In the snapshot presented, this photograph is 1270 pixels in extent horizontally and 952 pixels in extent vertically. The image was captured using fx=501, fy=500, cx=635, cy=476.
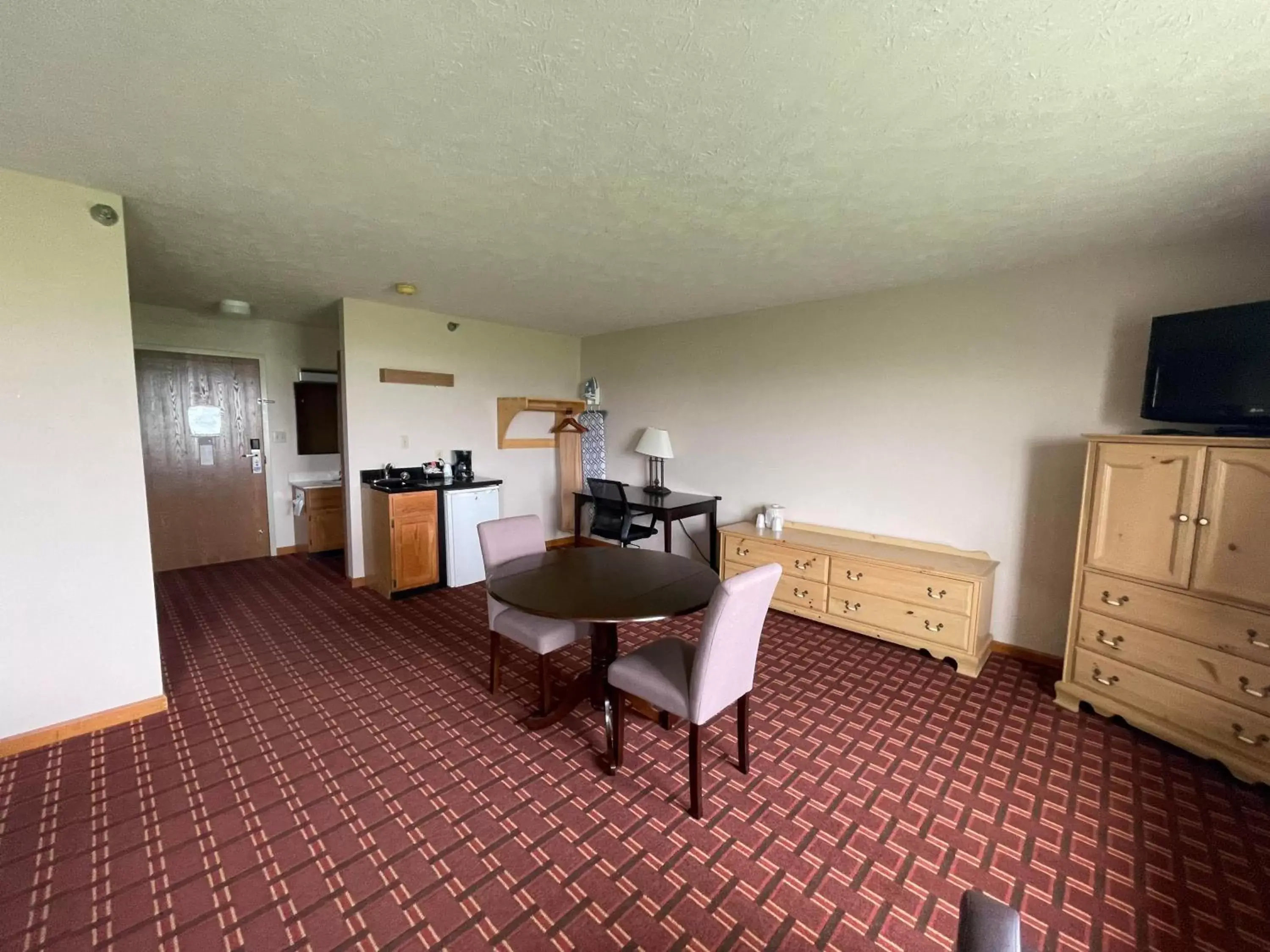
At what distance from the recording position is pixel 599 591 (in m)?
2.20

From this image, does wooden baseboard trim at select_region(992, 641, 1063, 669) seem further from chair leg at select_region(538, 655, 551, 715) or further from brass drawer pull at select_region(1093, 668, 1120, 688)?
chair leg at select_region(538, 655, 551, 715)

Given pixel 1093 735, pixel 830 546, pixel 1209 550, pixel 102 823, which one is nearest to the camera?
pixel 102 823

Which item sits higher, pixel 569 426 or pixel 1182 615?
pixel 569 426

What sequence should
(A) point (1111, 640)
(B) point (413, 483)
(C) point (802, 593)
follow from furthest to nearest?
(B) point (413, 483) → (C) point (802, 593) → (A) point (1111, 640)

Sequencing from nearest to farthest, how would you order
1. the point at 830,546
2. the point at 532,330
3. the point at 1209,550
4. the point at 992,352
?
the point at 1209,550 < the point at 992,352 < the point at 830,546 < the point at 532,330

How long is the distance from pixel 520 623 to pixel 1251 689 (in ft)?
10.3

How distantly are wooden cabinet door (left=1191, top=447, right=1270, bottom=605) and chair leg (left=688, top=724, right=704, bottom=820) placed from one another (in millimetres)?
2304

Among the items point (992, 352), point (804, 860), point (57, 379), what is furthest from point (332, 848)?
point (992, 352)

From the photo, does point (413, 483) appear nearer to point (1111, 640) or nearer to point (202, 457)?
point (202, 457)

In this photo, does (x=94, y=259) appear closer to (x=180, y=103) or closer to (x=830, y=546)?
(x=180, y=103)

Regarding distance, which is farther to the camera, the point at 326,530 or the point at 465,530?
the point at 326,530

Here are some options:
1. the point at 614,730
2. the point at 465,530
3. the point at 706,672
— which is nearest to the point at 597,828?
the point at 614,730

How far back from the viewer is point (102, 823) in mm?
1827

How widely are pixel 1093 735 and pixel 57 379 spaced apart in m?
5.00
